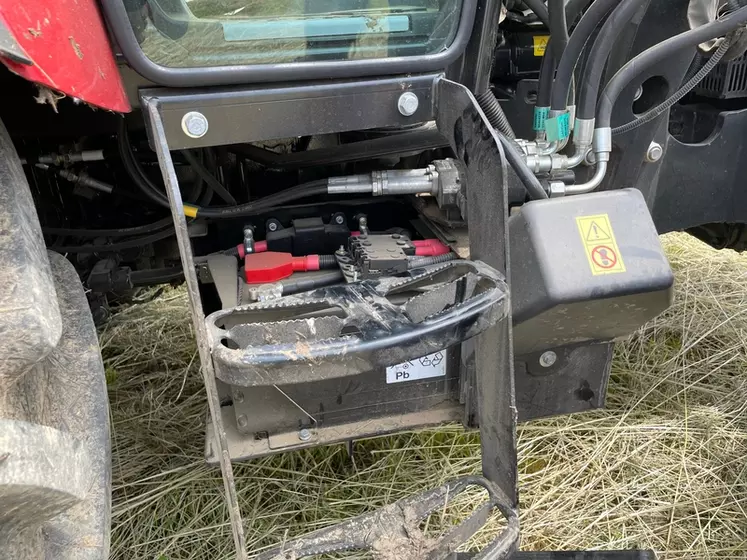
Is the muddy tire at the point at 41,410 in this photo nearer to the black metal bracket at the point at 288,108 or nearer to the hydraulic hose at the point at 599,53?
the black metal bracket at the point at 288,108

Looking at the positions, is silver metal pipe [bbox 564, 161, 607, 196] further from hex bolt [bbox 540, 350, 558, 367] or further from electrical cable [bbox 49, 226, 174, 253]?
electrical cable [bbox 49, 226, 174, 253]

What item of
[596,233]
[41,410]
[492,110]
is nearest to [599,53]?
[492,110]

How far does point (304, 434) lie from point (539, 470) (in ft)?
2.66

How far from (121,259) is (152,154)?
0.34m

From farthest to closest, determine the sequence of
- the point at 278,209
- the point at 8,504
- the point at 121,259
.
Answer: the point at 121,259 < the point at 278,209 < the point at 8,504

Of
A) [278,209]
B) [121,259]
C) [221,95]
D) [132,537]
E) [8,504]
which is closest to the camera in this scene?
[8,504]

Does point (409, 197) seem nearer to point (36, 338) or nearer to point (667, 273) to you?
point (667, 273)

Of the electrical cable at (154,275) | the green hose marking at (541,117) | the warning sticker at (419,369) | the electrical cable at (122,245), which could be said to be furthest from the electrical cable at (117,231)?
the green hose marking at (541,117)

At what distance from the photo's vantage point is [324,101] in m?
0.85

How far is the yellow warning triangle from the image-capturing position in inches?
36.1

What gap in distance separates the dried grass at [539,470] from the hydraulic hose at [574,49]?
37.9 inches

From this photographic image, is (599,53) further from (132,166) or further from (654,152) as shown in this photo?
(132,166)

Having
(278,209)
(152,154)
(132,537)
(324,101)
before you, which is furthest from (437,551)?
(152,154)

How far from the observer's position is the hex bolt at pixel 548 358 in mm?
1101
